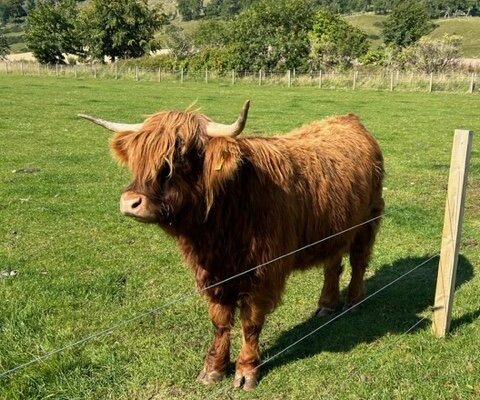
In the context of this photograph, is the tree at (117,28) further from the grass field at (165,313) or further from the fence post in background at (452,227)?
the fence post in background at (452,227)

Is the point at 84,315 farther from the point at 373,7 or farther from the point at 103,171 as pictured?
the point at 373,7

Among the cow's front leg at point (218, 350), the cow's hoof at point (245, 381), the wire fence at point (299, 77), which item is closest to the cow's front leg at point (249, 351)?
the cow's hoof at point (245, 381)

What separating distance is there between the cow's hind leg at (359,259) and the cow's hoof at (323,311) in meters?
0.26

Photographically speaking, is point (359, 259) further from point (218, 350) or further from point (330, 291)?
point (218, 350)

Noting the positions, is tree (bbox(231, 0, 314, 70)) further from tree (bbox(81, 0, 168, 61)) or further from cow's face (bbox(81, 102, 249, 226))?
cow's face (bbox(81, 102, 249, 226))

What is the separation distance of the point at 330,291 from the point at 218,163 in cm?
240

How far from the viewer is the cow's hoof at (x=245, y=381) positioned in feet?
12.6

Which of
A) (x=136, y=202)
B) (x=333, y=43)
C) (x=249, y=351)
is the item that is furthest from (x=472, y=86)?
(x=136, y=202)

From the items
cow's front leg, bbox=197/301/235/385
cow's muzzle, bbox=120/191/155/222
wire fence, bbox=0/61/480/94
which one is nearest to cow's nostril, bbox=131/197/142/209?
cow's muzzle, bbox=120/191/155/222

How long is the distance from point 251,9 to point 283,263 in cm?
5823

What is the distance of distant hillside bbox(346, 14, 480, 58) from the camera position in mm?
116050

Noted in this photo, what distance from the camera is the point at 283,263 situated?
12.6 feet

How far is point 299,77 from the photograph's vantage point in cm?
4203

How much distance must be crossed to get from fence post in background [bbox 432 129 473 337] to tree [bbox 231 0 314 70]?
49.1 meters
